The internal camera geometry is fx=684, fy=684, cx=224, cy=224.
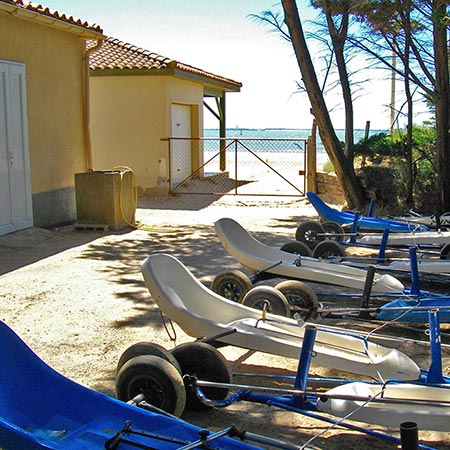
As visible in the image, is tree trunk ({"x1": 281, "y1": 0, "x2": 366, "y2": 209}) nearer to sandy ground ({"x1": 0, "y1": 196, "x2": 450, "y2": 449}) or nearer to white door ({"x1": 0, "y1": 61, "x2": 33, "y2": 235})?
sandy ground ({"x1": 0, "y1": 196, "x2": 450, "y2": 449})

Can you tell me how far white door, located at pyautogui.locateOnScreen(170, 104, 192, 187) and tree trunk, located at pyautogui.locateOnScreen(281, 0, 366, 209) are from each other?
16.0 feet

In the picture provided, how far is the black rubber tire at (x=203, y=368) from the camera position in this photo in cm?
420

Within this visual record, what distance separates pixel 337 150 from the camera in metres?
14.3

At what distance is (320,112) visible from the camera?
46.0 ft

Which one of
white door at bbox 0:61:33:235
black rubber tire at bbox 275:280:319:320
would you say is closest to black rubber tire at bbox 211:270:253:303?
black rubber tire at bbox 275:280:319:320

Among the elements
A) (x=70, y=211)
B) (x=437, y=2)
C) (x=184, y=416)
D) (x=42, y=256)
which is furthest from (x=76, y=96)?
(x=184, y=416)

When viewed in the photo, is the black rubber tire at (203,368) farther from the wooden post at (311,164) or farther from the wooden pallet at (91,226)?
the wooden post at (311,164)

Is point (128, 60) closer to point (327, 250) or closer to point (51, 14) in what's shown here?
point (51, 14)

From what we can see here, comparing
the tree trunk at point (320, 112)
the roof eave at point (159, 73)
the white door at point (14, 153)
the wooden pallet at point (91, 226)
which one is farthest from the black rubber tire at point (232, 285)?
the roof eave at point (159, 73)

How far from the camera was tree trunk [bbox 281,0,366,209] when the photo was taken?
13320 mm

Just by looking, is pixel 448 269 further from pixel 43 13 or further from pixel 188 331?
pixel 43 13

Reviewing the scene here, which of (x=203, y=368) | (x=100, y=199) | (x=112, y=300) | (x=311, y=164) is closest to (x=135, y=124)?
(x=311, y=164)

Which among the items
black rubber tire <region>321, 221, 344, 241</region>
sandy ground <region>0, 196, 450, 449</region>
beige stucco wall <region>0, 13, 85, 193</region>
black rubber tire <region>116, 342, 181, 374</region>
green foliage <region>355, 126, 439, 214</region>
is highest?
beige stucco wall <region>0, 13, 85, 193</region>

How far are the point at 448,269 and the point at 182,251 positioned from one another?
13.5ft
